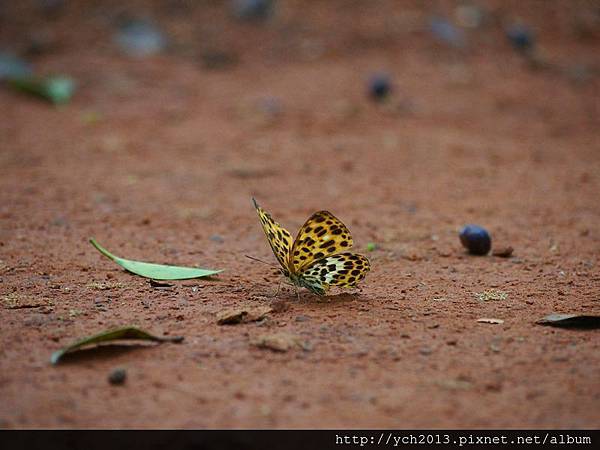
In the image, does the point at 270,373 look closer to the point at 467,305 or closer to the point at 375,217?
the point at 467,305

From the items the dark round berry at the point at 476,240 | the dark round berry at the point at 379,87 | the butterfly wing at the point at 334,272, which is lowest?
the butterfly wing at the point at 334,272

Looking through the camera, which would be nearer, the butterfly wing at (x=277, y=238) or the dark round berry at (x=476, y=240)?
the butterfly wing at (x=277, y=238)

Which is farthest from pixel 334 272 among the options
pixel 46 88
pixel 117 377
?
pixel 46 88

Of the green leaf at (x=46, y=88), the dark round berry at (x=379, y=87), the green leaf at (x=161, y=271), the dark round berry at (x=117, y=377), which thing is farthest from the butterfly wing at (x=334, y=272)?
the green leaf at (x=46, y=88)

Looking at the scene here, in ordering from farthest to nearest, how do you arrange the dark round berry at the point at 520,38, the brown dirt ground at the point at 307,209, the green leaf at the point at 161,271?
the dark round berry at the point at 520,38
the green leaf at the point at 161,271
the brown dirt ground at the point at 307,209

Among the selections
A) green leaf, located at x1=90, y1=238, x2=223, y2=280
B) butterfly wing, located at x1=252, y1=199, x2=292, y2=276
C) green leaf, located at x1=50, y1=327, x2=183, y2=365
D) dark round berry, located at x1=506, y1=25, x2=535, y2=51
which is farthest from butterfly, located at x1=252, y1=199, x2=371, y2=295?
dark round berry, located at x1=506, y1=25, x2=535, y2=51

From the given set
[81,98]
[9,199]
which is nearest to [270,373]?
[9,199]

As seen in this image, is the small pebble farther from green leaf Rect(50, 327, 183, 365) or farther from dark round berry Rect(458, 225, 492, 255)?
dark round berry Rect(458, 225, 492, 255)

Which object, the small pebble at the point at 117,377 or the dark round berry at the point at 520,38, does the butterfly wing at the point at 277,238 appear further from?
the dark round berry at the point at 520,38
